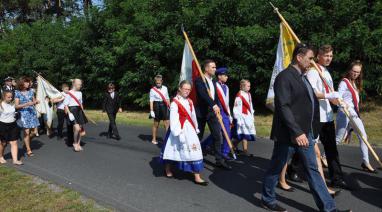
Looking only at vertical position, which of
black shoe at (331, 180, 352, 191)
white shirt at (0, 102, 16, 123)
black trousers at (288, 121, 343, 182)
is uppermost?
white shirt at (0, 102, 16, 123)

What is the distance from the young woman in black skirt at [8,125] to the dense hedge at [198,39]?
8.75 metres

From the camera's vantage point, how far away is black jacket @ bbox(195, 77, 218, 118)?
6988 millimetres

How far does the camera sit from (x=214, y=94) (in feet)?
24.0

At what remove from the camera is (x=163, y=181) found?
6.47 m

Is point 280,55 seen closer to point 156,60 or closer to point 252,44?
point 252,44

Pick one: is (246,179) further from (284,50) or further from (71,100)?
(71,100)

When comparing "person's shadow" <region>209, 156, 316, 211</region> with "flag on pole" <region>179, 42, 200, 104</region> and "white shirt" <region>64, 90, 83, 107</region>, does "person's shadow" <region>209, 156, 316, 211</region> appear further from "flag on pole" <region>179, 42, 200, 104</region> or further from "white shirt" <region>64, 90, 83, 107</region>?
"white shirt" <region>64, 90, 83, 107</region>

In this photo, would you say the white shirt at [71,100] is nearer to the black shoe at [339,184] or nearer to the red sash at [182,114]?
the red sash at [182,114]

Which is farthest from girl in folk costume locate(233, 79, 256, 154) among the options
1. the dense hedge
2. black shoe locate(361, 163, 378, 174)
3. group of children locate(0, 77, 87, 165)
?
the dense hedge

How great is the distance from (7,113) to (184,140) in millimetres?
4051

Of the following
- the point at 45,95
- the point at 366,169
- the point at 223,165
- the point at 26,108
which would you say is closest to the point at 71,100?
the point at 26,108

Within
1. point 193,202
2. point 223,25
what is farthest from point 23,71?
point 193,202

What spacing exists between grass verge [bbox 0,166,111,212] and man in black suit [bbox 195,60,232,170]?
8.31 ft

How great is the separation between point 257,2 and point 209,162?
915cm
